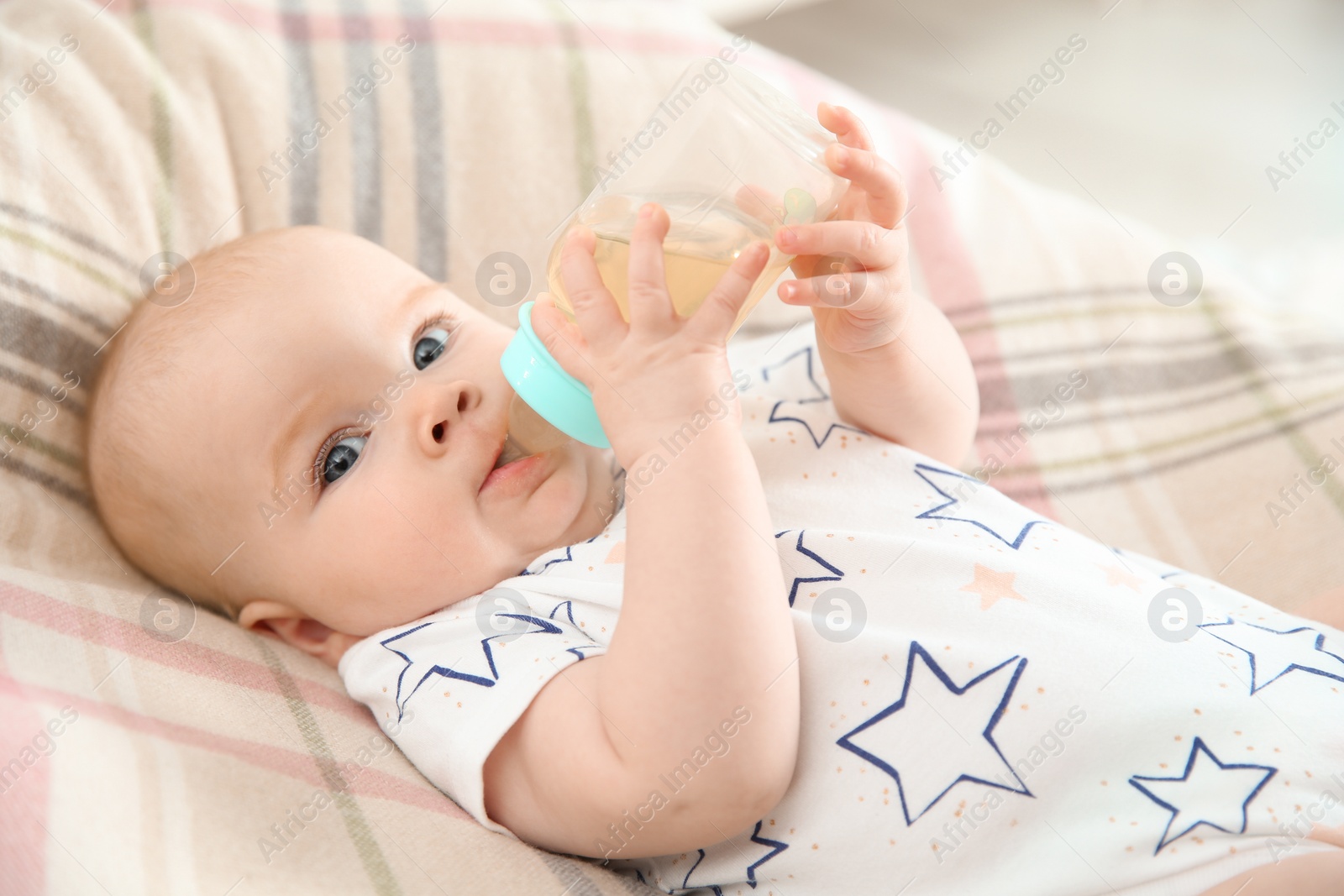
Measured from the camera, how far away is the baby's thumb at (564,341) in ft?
2.42

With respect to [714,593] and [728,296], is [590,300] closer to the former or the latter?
[728,296]

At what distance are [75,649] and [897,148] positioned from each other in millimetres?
1048

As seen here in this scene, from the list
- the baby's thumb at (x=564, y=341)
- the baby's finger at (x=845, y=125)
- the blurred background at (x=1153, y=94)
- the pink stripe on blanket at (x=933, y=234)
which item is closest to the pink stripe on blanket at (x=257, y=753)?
the baby's thumb at (x=564, y=341)

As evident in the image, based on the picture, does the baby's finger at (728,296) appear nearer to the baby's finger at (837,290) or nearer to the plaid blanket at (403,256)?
the baby's finger at (837,290)

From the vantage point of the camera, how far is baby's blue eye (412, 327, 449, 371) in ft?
2.95

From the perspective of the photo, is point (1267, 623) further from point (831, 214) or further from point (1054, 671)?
point (831, 214)

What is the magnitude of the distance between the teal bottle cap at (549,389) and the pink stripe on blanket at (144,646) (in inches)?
12.3

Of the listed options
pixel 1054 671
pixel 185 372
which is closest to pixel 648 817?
pixel 1054 671

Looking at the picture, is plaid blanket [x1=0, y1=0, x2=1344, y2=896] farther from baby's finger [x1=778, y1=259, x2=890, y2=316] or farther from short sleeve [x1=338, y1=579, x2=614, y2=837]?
baby's finger [x1=778, y1=259, x2=890, y2=316]

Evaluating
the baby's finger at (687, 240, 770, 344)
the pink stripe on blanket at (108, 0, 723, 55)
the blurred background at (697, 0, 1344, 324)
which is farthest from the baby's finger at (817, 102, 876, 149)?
the blurred background at (697, 0, 1344, 324)

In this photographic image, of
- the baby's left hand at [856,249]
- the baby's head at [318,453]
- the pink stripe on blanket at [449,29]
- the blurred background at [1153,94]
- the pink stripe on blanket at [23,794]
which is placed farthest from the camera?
the blurred background at [1153,94]

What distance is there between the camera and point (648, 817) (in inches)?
27.7

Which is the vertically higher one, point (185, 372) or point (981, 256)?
point (981, 256)

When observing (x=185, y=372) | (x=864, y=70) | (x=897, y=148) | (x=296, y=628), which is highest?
(x=864, y=70)
